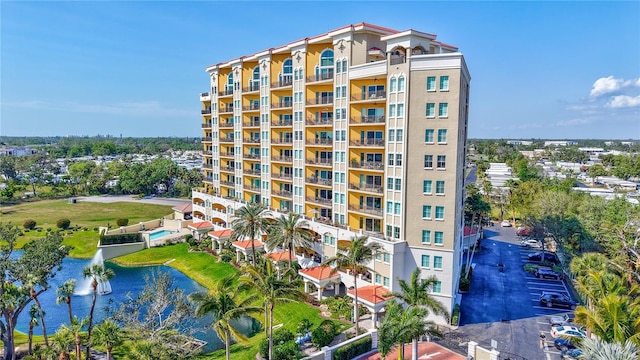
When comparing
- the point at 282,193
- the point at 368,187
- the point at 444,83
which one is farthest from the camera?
the point at 282,193

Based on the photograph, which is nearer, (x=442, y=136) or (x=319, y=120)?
(x=442, y=136)

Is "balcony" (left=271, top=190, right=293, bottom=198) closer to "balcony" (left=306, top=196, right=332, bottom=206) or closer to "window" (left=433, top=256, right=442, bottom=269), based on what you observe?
"balcony" (left=306, top=196, right=332, bottom=206)

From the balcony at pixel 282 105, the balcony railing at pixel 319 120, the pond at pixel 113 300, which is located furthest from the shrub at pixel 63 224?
the balcony railing at pixel 319 120

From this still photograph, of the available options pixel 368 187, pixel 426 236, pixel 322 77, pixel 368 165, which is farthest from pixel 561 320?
pixel 322 77

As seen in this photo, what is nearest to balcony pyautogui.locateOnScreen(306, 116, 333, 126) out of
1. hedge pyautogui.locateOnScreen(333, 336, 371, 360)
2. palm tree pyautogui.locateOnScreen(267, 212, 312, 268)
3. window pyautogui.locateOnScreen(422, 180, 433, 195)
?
palm tree pyautogui.locateOnScreen(267, 212, 312, 268)

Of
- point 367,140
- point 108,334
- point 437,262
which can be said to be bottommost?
point 108,334

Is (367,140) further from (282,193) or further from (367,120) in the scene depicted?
(282,193)

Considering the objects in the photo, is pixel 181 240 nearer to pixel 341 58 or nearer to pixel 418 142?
pixel 341 58
